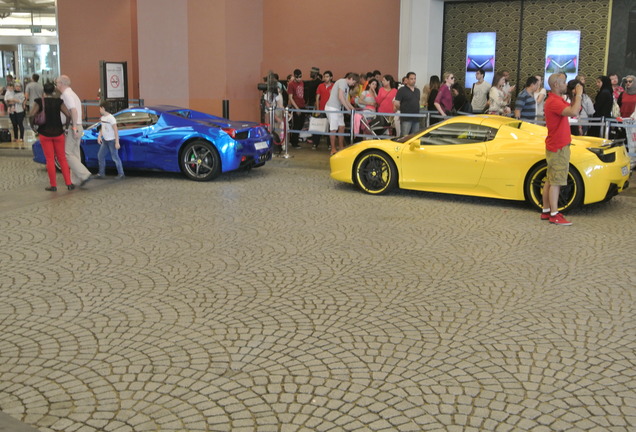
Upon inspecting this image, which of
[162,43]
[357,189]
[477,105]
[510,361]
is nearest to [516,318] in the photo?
[510,361]

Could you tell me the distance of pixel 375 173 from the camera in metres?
11.1

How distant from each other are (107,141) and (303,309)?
7856 millimetres

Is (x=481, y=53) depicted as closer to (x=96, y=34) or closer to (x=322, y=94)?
(x=322, y=94)

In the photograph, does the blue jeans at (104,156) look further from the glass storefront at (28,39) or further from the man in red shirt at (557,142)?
the glass storefront at (28,39)

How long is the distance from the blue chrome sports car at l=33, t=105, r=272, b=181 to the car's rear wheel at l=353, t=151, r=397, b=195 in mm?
2326

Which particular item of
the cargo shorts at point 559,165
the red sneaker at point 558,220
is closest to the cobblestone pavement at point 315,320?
the red sneaker at point 558,220

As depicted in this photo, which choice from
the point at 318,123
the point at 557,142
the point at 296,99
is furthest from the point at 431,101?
the point at 557,142

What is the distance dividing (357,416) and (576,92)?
22.0 feet

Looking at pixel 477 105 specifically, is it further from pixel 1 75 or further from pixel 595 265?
pixel 1 75

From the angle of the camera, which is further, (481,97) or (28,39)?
(28,39)

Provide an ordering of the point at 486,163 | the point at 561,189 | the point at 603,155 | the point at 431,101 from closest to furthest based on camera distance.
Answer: the point at 603,155
the point at 561,189
the point at 486,163
the point at 431,101

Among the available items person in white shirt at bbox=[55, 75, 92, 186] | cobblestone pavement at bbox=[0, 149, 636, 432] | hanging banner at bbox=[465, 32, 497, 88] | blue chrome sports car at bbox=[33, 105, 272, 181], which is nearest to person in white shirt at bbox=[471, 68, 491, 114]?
hanging banner at bbox=[465, 32, 497, 88]

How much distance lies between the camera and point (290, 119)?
17.4m

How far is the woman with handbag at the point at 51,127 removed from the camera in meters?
11.1
